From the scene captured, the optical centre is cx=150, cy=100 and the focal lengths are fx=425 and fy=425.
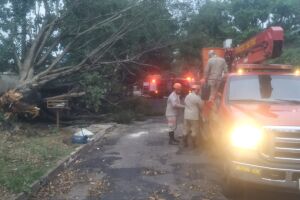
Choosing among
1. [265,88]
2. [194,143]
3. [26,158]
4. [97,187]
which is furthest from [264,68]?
[26,158]

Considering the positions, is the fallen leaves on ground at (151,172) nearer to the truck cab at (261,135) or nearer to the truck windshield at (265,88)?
the truck cab at (261,135)

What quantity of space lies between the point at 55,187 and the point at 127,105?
471 inches

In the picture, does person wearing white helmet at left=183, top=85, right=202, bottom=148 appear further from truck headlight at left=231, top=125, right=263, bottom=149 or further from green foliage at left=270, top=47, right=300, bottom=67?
green foliage at left=270, top=47, right=300, bottom=67

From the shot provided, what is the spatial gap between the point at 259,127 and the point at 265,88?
1806 mm

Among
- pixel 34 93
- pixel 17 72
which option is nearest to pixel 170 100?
pixel 34 93

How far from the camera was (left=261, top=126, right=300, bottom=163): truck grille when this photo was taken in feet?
19.1

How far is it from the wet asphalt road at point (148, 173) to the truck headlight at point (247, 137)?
1196 mm

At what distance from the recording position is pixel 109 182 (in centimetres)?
781

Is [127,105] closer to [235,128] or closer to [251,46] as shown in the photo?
[251,46]

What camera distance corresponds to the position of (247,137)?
6.04m

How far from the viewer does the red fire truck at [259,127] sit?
580 centimetres

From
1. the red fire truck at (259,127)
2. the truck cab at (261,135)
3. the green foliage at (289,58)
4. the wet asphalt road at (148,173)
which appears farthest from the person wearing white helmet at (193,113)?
the green foliage at (289,58)

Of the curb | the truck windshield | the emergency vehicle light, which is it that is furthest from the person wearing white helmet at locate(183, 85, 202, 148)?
the truck windshield

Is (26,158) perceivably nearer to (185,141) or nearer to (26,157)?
(26,157)
